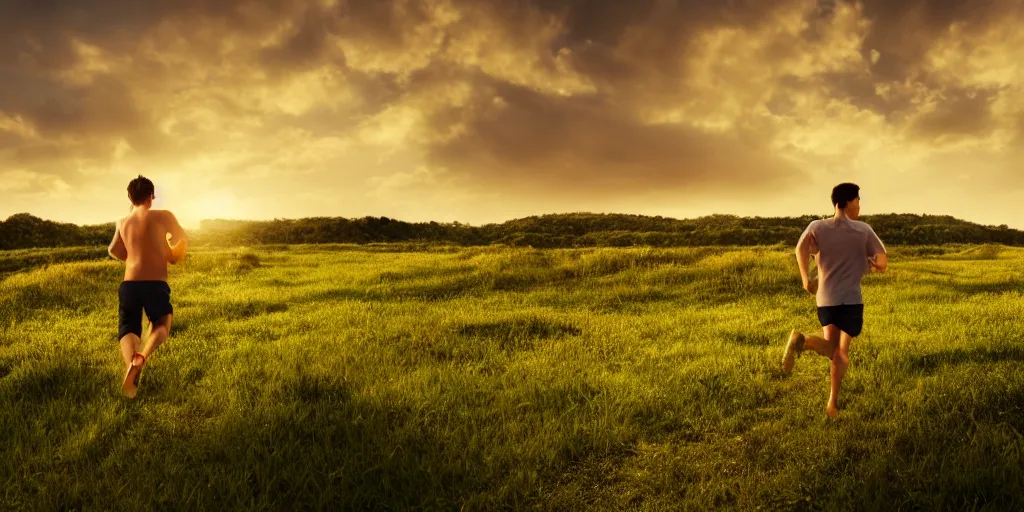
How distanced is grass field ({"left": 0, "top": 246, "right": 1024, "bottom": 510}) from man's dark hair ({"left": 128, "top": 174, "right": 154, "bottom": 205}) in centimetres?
257

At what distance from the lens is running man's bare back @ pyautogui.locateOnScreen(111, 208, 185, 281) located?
653 cm

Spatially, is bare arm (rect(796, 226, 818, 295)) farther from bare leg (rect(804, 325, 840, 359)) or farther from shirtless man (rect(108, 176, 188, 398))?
shirtless man (rect(108, 176, 188, 398))

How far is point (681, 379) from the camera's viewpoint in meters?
8.38

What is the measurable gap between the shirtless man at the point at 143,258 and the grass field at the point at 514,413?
961 millimetres

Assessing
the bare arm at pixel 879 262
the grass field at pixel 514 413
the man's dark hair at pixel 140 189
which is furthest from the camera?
the man's dark hair at pixel 140 189

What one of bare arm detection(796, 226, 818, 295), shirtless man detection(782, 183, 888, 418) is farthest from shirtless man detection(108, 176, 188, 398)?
shirtless man detection(782, 183, 888, 418)

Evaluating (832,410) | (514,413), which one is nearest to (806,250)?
(832,410)

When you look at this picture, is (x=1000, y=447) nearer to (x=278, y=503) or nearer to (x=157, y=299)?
(x=278, y=503)

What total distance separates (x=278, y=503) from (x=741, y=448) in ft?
14.6

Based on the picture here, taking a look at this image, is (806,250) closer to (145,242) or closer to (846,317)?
(846,317)

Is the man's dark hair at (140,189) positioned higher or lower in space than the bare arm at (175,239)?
higher

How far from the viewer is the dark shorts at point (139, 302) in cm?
671

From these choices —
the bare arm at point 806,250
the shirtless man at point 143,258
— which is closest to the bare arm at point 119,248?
the shirtless man at point 143,258

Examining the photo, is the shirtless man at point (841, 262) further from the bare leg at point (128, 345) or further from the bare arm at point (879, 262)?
the bare leg at point (128, 345)
